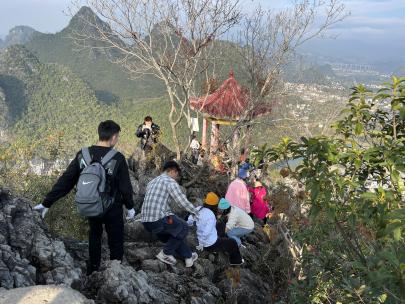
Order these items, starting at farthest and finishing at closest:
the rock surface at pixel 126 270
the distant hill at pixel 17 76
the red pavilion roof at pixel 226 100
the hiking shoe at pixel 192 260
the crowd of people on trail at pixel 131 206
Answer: the distant hill at pixel 17 76, the red pavilion roof at pixel 226 100, the hiking shoe at pixel 192 260, the crowd of people on trail at pixel 131 206, the rock surface at pixel 126 270

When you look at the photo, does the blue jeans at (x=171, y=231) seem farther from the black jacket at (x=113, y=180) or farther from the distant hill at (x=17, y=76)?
the distant hill at (x=17, y=76)

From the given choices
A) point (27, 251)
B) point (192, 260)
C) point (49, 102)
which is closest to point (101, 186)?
point (27, 251)

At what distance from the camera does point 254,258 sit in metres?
6.68

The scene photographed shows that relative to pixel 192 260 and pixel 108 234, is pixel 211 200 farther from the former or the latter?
pixel 108 234

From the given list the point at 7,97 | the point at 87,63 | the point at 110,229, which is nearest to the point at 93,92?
the point at 7,97

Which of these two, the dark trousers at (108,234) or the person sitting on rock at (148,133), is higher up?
the person sitting on rock at (148,133)

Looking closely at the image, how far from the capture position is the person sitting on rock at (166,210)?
15.3ft

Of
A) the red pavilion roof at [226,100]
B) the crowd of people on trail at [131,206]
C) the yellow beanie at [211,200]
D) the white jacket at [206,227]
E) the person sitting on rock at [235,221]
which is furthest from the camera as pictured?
the red pavilion roof at [226,100]

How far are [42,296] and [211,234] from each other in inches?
112

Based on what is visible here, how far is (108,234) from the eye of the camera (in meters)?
4.23

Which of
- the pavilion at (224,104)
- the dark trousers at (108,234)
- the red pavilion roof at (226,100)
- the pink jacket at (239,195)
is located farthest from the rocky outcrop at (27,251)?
the red pavilion roof at (226,100)

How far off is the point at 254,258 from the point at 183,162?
4206mm

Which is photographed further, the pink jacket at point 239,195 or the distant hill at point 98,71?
the distant hill at point 98,71

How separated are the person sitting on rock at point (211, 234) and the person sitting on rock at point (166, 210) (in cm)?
58
